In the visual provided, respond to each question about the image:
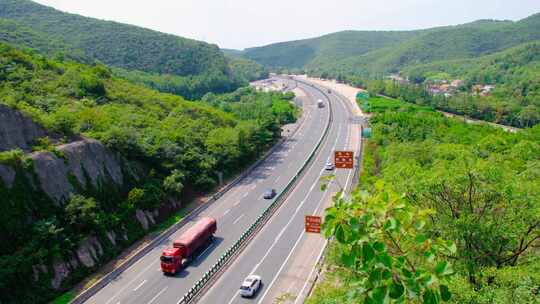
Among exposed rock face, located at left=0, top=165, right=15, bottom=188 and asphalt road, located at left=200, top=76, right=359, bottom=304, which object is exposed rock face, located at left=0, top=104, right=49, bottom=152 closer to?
exposed rock face, located at left=0, top=165, right=15, bottom=188

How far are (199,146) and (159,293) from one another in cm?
2951

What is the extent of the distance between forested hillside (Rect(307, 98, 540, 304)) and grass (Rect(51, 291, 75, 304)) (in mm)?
20025

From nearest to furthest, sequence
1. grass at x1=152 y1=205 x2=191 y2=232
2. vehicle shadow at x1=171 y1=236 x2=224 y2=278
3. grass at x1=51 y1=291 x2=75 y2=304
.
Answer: grass at x1=51 y1=291 x2=75 y2=304
vehicle shadow at x1=171 y1=236 x2=224 y2=278
grass at x1=152 y1=205 x2=191 y2=232

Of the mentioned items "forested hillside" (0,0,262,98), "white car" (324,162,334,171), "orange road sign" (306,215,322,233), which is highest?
"forested hillside" (0,0,262,98)

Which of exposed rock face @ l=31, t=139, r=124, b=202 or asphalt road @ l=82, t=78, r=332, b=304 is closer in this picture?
asphalt road @ l=82, t=78, r=332, b=304

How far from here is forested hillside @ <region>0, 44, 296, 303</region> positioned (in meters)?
33.5

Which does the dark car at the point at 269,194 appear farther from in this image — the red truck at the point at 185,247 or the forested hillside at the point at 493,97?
the forested hillside at the point at 493,97

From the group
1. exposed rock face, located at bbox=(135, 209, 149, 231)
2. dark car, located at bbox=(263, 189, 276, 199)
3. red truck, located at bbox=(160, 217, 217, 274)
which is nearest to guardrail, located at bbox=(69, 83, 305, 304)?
exposed rock face, located at bbox=(135, 209, 149, 231)

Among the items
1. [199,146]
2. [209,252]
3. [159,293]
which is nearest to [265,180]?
[199,146]

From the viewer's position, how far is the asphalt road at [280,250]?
32981 millimetres

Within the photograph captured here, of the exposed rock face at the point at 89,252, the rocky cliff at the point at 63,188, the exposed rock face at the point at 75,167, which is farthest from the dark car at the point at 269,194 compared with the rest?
the exposed rock face at the point at 89,252

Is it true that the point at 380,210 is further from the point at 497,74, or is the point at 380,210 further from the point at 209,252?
the point at 497,74

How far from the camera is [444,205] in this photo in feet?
68.1

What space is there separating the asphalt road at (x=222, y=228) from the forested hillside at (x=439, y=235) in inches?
542
